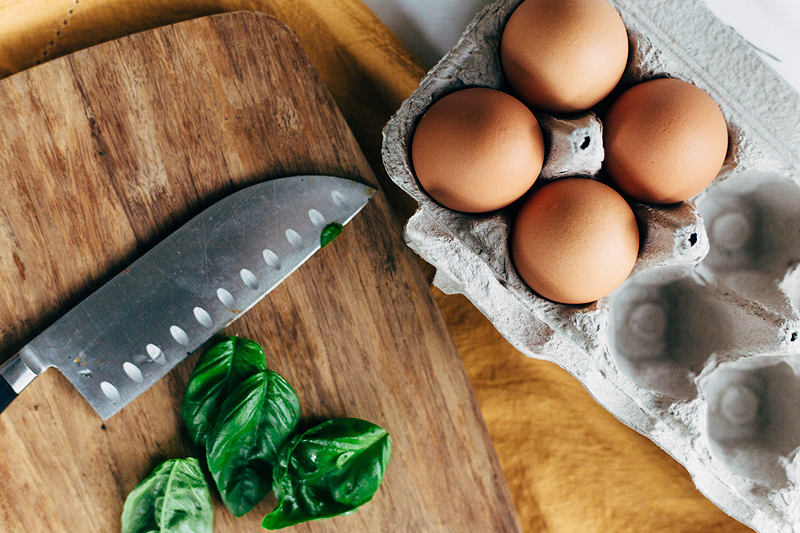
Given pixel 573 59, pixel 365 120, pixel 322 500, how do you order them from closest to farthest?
pixel 573 59 → pixel 322 500 → pixel 365 120

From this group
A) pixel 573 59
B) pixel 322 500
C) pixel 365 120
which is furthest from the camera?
pixel 365 120

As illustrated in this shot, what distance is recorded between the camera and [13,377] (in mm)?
539

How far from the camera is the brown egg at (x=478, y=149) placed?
43cm

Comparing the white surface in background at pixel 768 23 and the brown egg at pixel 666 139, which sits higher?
the white surface in background at pixel 768 23

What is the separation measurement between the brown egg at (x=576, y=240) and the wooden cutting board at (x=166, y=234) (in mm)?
205

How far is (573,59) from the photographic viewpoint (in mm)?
434

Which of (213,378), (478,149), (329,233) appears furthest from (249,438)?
(478,149)

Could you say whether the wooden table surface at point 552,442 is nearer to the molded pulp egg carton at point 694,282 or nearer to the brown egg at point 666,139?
the molded pulp egg carton at point 694,282

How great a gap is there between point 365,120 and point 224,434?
1.44 feet

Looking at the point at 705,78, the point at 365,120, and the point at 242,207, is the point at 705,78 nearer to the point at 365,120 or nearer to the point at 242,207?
the point at 365,120

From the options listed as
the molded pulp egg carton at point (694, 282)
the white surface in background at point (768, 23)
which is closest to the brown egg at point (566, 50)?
the molded pulp egg carton at point (694, 282)

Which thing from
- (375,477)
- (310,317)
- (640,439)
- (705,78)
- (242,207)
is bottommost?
(640,439)

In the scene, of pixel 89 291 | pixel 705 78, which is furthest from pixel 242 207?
pixel 705 78

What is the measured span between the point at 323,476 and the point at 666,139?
1.58ft
